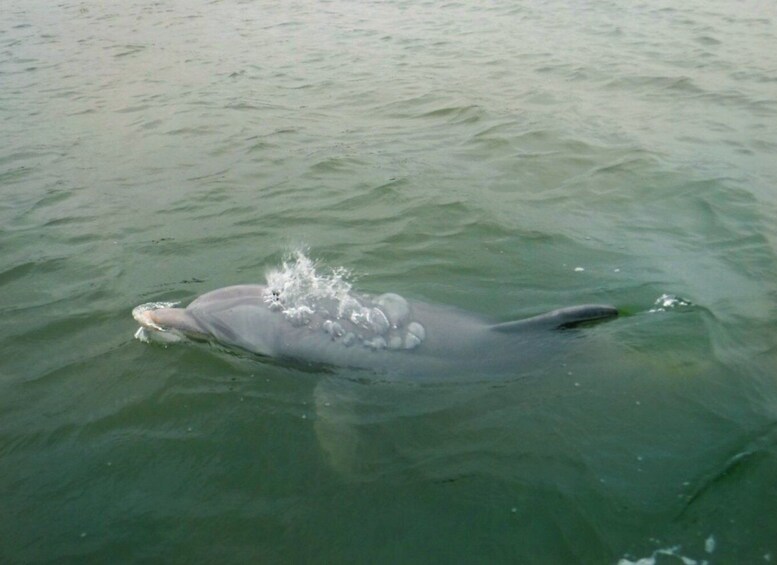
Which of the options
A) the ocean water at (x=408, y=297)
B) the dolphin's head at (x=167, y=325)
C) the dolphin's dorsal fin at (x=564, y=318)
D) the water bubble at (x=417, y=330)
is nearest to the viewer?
the ocean water at (x=408, y=297)

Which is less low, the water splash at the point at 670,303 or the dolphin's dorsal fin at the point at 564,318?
the dolphin's dorsal fin at the point at 564,318

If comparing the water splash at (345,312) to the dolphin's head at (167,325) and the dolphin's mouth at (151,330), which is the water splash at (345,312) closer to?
the dolphin's head at (167,325)

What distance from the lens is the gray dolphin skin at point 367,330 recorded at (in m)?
5.54

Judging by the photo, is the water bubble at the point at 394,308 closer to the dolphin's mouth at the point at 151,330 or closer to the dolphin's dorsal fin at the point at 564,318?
the dolphin's dorsal fin at the point at 564,318

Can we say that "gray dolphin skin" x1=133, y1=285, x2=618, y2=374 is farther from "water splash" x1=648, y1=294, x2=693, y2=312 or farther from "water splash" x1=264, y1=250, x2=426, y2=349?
"water splash" x1=648, y1=294, x2=693, y2=312

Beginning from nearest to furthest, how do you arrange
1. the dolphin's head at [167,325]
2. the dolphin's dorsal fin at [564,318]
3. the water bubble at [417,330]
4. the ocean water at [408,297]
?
the ocean water at [408,297] → the dolphin's dorsal fin at [564,318] → the water bubble at [417,330] → the dolphin's head at [167,325]

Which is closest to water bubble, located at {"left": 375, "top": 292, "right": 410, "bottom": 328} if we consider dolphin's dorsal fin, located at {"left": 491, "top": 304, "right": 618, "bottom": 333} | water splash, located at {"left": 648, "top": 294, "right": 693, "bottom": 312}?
dolphin's dorsal fin, located at {"left": 491, "top": 304, "right": 618, "bottom": 333}

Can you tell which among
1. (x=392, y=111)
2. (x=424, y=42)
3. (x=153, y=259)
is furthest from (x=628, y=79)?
(x=153, y=259)

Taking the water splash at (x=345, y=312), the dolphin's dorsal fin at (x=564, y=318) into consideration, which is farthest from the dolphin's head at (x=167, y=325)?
the dolphin's dorsal fin at (x=564, y=318)

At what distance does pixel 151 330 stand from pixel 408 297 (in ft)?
7.62

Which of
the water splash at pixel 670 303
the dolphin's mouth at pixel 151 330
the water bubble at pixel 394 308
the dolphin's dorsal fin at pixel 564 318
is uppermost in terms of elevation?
the dolphin's dorsal fin at pixel 564 318

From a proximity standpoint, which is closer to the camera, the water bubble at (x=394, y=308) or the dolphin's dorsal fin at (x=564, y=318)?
the dolphin's dorsal fin at (x=564, y=318)

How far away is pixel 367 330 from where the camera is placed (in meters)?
5.78

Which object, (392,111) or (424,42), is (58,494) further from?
(424,42)
